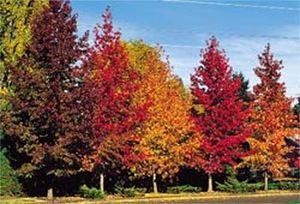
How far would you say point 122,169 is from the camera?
38875mm

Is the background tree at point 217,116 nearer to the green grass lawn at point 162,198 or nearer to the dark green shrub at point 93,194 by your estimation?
the green grass lawn at point 162,198

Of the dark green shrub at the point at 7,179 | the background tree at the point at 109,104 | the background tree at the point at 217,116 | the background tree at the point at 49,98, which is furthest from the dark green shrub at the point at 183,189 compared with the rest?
the dark green shrub at the point at 7,179

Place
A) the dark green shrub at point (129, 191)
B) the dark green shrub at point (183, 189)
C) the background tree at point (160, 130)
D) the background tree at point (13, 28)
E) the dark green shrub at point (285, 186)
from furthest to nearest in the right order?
the dark green shrub at point (285, 186) < the dark green shrub at point (183, 189) < the background tree at point (160, 130) < the background tree at point (13, 28) < the dark green shrub at point (129, 191)

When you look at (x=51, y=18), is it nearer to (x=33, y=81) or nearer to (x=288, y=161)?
(x=33, y=81)

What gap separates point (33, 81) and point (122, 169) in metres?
8.93

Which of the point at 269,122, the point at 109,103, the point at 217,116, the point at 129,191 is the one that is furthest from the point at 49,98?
the point at 269,122

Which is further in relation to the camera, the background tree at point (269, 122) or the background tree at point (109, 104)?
the background tree at point (269, 122)

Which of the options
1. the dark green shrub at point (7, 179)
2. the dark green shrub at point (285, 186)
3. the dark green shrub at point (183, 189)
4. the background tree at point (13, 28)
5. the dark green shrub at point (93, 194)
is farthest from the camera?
the dark green shrub at point (285, 186)

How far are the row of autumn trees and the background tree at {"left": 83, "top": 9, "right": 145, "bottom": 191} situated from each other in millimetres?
58

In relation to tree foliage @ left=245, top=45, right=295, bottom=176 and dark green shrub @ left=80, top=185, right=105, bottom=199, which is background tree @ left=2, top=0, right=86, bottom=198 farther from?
tree foliage @ left=245, top=45, right=295, bottom=176

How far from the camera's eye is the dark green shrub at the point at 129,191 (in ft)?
121

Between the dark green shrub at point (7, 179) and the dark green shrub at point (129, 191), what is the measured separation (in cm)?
547

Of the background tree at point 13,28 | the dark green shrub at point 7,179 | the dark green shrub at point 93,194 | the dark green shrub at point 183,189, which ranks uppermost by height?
the background tree at point 13,28

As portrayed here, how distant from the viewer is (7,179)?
35.5 m
